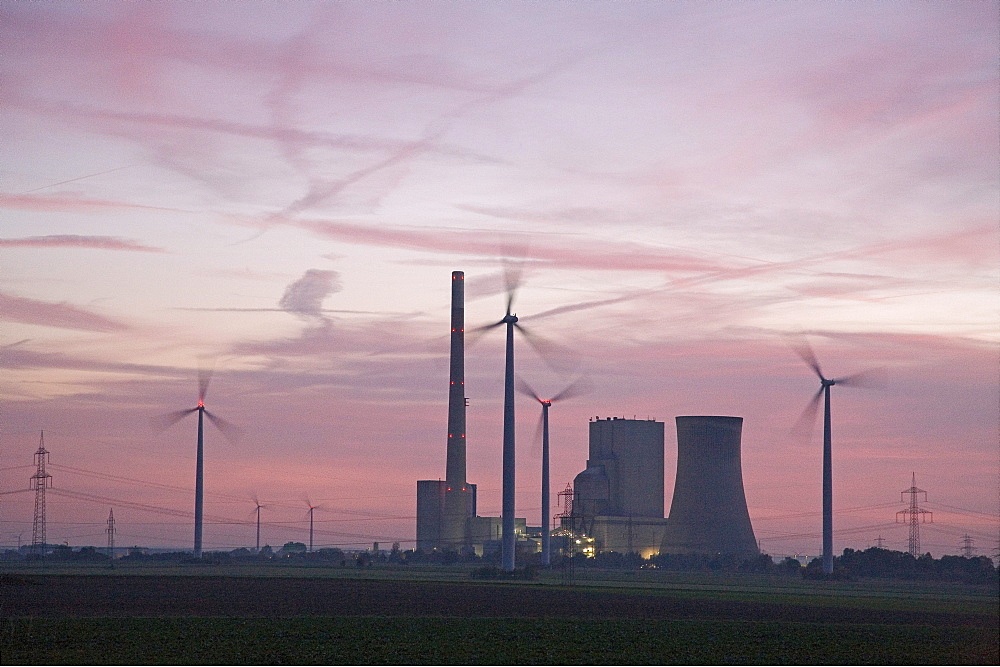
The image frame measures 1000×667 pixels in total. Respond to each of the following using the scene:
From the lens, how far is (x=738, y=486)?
134875mm

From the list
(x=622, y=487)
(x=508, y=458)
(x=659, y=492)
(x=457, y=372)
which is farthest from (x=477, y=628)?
(x=659, y=492)

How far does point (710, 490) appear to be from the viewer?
13400 cm

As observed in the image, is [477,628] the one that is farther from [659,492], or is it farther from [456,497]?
[659,492]

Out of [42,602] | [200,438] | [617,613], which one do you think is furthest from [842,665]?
[200,438]

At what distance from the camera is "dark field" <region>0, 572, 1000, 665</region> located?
36.7 meters

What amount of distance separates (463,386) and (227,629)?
9758cm

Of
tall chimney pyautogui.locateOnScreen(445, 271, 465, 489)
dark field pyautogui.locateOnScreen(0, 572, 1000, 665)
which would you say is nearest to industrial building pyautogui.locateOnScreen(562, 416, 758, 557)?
tall chimney pyautogui.locateOnScreen(445, 271, 465, 489)

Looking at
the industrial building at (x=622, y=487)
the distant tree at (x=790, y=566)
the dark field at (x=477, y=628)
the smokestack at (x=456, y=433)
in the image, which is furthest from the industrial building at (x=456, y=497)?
the dark field at (x=477, y=628)

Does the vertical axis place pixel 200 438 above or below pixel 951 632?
above

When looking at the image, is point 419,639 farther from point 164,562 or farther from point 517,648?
point 164,562

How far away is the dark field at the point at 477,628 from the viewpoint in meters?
36.7

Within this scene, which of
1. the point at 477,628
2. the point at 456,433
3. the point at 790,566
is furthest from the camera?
the point at 456,433

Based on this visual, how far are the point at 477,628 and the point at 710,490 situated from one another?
9235cm

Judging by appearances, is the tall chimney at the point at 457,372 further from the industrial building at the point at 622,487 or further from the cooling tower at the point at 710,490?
the cooling tower at the point at 710,490
